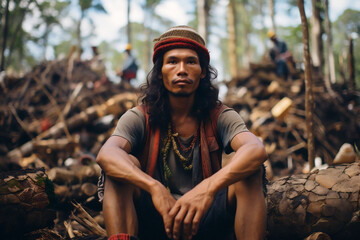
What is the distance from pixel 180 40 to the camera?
2293 millimetres

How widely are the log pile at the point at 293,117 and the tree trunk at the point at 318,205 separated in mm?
3025

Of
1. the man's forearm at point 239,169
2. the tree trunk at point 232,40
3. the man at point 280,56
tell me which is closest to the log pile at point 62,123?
the man's forearm at point 239,169

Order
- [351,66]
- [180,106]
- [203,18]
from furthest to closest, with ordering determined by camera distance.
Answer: [203,18]
[351,66]
[180,106]

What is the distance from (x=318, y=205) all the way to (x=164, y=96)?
1594mm

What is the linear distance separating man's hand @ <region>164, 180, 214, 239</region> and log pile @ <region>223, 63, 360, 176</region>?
4.16 meters

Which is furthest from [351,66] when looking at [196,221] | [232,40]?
[232,40]

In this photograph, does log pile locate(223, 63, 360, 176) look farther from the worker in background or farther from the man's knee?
the worker in background

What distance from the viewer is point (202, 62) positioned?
250cm

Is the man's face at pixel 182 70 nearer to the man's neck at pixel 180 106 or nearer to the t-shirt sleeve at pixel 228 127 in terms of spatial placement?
the man's neck at pixel 180 106

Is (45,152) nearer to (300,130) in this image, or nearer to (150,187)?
(150,187)

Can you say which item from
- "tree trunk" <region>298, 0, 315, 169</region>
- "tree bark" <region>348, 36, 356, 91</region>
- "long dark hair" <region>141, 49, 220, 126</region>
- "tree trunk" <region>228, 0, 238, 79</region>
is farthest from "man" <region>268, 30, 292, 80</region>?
"tree trunk" <region>228, 0, 238, 79</region>

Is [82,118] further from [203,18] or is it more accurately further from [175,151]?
[203,18]

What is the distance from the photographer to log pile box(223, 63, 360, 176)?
6111 millimetres

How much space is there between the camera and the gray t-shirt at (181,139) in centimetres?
210
